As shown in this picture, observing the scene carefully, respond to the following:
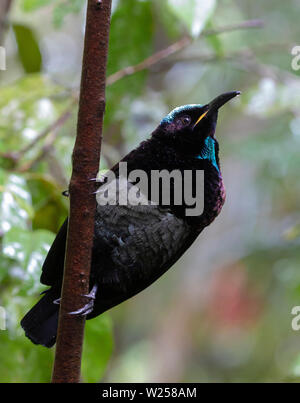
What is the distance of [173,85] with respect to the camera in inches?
214

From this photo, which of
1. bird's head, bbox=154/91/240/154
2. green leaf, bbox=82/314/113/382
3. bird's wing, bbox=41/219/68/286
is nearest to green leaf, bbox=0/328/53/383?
green leaf, bbox=82/314/113/382

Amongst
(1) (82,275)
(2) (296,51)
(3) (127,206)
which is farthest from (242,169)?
(1) (82,275)

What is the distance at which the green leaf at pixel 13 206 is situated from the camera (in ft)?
7.13

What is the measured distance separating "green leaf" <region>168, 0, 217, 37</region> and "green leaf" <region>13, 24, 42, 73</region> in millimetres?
922

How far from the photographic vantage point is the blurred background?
240 cm

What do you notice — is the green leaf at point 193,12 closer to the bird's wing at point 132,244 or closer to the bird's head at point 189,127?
the bird's head at point 189,127

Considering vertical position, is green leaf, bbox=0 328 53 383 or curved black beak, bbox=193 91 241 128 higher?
curved black beak, bbox=193 91 241 128

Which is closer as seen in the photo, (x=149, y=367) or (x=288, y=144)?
(x=288, y=144)

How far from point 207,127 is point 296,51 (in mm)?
994

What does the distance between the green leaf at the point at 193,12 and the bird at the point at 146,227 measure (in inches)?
10.5

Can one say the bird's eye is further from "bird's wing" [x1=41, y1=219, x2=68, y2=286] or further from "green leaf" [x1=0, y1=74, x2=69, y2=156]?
"green leaf" [x1=0, y1=74, x2=69, y2=156]

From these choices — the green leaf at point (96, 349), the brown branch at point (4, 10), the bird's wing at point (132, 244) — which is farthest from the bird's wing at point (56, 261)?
the brown branch at point (4, 10)
